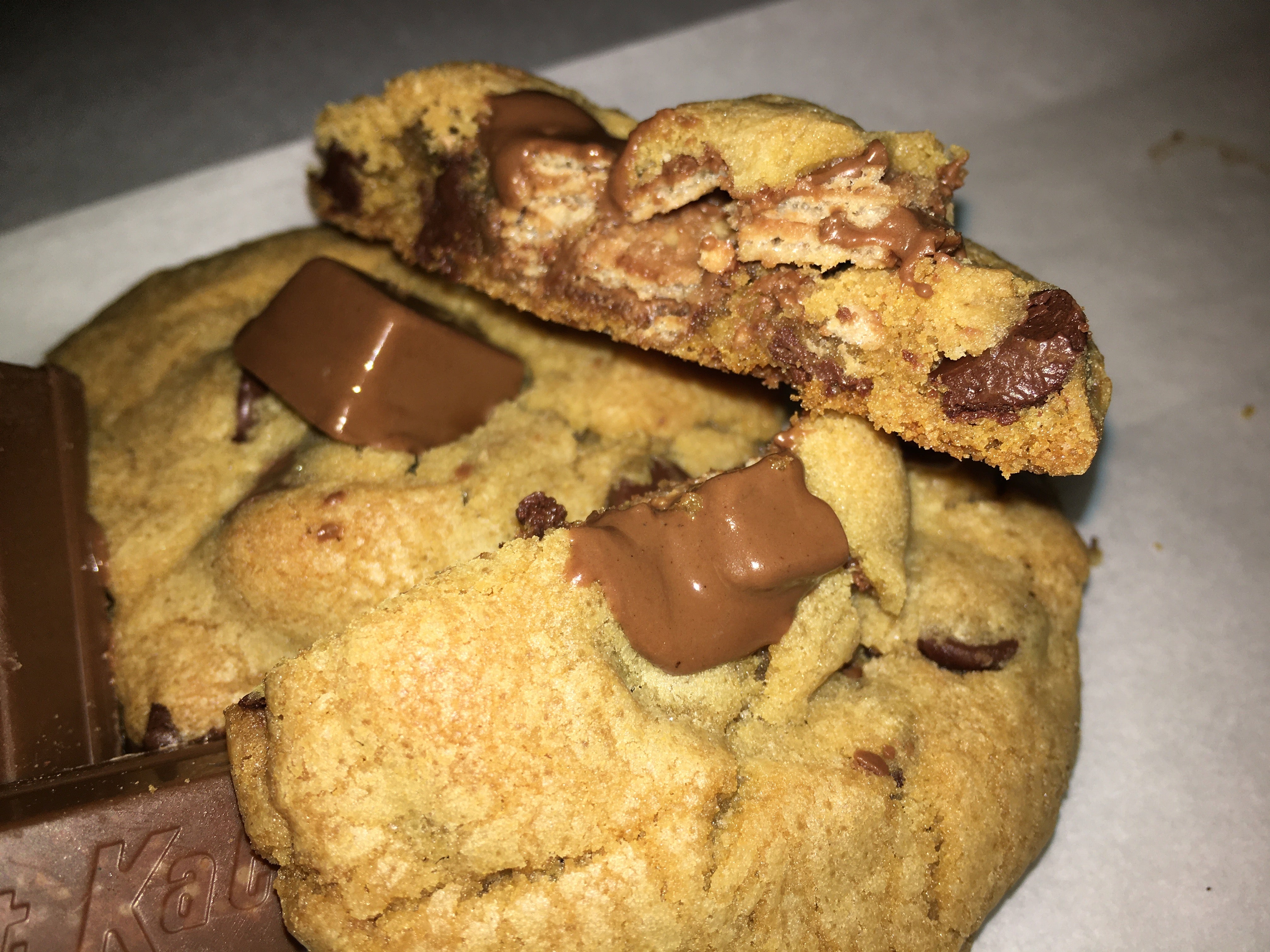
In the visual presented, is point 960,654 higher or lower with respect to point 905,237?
lower

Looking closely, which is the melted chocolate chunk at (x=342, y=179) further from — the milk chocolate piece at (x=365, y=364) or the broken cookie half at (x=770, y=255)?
the milk chocolate piece at (x=365, y=364)

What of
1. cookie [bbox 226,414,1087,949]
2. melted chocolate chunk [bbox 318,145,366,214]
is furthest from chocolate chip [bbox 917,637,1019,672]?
melted chocolate chunk [bbox 318,145,366,214]

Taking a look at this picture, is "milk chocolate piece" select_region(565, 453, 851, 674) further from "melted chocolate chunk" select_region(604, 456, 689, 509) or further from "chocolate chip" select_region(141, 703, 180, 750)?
"chocolate chip" select_region(141, 703, 180, 750)

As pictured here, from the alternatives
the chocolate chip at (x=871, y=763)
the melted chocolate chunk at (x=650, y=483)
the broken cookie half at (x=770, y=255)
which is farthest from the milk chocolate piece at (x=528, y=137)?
the chocolate chip at (x=871, y=763)

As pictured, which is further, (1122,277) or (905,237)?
(1122,277)

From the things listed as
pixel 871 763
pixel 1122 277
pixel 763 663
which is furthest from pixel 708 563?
pixel 1122 277

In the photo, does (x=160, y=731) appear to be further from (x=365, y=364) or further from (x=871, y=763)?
(x=871, y=763)

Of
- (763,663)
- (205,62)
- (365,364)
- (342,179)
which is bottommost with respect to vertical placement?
(763,663)
